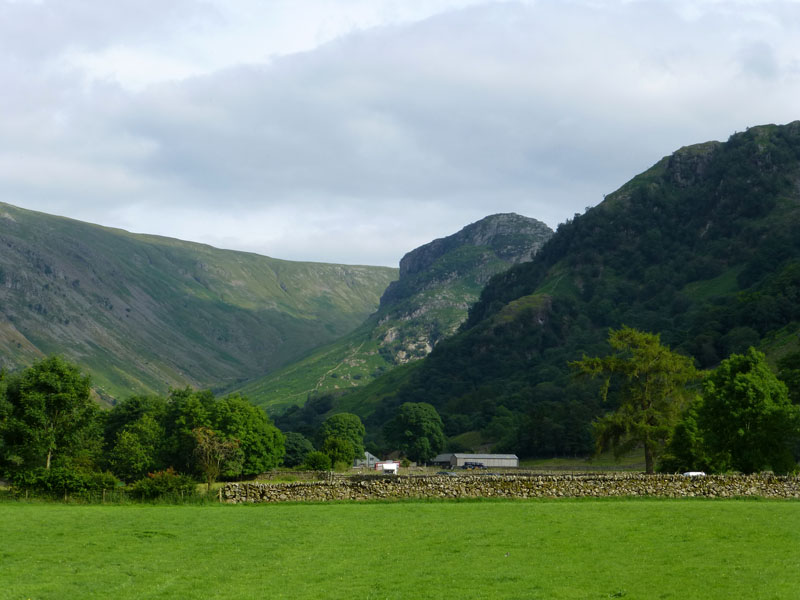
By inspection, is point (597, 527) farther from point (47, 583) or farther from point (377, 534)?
point (47, 583)

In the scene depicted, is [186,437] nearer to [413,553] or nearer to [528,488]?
[528,488]

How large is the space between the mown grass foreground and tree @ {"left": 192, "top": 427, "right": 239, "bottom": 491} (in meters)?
43.0

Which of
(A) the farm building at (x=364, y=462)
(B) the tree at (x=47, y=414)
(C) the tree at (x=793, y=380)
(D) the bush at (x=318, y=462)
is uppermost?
(C) the tree at (x=793, y=380)

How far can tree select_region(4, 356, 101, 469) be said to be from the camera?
7525 cm

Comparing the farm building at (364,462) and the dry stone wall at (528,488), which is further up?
the dry stone wall at (528,488)

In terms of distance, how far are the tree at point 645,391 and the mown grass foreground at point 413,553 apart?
29757mm

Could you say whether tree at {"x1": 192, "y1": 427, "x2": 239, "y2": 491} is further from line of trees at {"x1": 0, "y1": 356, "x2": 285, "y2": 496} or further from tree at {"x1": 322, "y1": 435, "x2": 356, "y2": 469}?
tree at {"x1": 322, "y1": 435, "x2": 356, "y2": 469}

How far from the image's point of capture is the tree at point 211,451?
88.7 meters

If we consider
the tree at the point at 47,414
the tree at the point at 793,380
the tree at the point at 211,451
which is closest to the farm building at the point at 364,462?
the tree at the point at 211,451

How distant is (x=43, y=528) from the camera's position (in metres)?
38.2

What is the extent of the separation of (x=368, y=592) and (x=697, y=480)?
35843mm

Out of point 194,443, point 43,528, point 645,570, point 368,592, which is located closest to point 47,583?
point 368,592

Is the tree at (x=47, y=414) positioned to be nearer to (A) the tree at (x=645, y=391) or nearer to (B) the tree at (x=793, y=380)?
(A) the tree at (x=645, y=391)

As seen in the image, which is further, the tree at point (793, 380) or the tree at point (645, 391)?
the tree at point (793, 380)
